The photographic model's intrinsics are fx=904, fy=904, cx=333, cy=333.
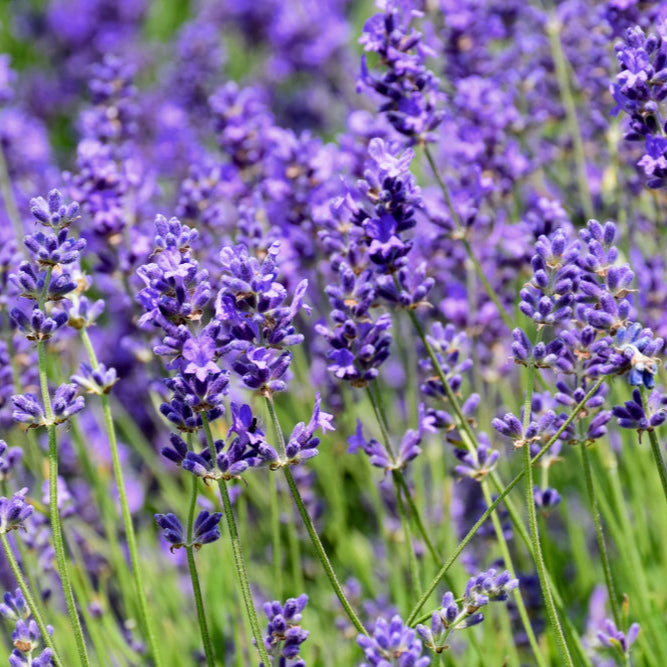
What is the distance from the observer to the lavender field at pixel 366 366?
1503mm

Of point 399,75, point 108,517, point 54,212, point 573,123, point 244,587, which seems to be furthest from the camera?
point 573,123

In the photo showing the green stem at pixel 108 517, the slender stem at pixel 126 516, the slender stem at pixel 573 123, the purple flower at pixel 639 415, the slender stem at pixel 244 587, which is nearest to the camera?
the slender stem at pixel 244 587

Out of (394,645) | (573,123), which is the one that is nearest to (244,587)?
(394,645)

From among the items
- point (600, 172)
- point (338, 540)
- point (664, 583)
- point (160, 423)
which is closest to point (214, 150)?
point (160, 423)

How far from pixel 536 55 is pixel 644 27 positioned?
1145 mm

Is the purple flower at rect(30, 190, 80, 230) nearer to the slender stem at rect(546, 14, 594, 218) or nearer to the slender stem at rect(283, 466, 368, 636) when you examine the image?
the slender stem at rect(283, 466, 368, 636)

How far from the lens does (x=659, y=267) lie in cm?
241

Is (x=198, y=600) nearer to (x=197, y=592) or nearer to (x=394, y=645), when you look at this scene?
(x=197, y=592)

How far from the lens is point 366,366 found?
174 centimetres

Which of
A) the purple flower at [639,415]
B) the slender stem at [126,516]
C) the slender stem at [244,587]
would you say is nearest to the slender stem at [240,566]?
the slender stem at [244,587]

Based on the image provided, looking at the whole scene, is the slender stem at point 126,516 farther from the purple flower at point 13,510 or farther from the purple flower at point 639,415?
the purple flower at point 639,415

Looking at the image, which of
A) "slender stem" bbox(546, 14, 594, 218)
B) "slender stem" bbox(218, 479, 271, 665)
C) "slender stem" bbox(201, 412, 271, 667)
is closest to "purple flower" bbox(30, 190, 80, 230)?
"slender stem" bbox(201, 412, 271, 667)

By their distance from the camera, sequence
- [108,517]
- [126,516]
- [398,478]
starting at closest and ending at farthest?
[126,516] < [398,478] < [108,517]

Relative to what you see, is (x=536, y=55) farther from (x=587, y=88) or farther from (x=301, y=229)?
(x=301, y=229)
